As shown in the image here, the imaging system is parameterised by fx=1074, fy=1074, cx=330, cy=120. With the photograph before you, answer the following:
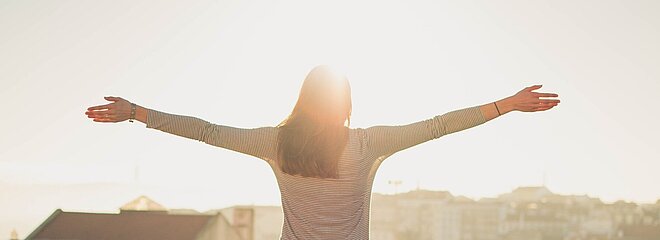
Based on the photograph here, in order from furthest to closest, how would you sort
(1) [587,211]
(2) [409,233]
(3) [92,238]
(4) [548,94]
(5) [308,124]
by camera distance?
(1) [587,211], (2) [409,233], (3) [92,238], (4) [548,94], (5) [308,124]

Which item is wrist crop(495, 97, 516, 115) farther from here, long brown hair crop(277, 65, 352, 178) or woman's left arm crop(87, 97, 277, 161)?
woman's left arm crop(87, 97, 277, 161)

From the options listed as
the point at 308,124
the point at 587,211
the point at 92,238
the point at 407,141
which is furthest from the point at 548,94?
the point at 587,211

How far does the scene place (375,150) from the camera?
421 centimetres

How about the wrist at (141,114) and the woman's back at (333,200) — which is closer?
the woman's back at (333,200)

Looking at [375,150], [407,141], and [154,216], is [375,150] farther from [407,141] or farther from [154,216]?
[154,216]

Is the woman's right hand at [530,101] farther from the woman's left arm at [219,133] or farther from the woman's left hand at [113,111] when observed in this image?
the woman's left hand at [113,111]

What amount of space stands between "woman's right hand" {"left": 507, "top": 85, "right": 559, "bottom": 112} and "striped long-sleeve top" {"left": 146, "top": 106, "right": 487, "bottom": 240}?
306 mm

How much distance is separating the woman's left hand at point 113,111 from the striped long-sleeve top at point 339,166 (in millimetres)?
109

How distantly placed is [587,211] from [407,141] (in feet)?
429

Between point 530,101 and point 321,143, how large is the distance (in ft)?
3.14

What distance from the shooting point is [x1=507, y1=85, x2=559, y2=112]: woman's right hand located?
439cm

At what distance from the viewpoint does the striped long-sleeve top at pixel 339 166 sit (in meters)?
4.13

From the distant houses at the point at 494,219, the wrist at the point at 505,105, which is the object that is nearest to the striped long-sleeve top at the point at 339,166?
the wrist at the point at 505,105

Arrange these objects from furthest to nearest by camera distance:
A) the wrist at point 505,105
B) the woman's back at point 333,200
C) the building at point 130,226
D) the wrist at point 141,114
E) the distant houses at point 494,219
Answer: the distant houses at point 494,219
the building at point 130,226
the wrist at point 505,105
the wrist at point 141,114
the woman's back at point 333,200
